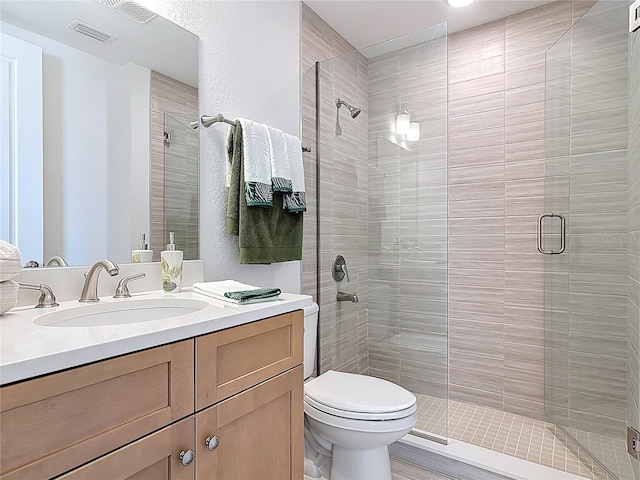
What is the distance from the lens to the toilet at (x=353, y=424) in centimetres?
152

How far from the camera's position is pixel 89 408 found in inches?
27.7

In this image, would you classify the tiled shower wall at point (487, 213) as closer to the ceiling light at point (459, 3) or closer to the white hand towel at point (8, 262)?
the ceiling light at point (459, 3)

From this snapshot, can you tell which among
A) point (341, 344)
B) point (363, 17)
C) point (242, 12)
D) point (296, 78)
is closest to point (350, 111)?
point (296, 78)

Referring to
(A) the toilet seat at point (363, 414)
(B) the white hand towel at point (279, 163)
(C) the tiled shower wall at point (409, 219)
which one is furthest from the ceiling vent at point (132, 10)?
(A) the toilet seat at point (363, 414)

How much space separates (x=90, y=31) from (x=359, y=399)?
5.37ft

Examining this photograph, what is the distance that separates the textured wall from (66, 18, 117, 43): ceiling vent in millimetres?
211

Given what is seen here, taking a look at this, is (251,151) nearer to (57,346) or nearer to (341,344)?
(57,346)

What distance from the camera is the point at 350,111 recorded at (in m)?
2.38

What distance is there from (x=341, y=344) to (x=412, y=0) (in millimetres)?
2015

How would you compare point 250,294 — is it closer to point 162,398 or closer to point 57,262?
point 162,398

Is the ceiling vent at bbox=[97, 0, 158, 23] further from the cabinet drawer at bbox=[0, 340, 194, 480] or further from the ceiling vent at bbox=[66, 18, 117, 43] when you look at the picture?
the cabinet drawer at bbox=[0, 340, 194, 480]

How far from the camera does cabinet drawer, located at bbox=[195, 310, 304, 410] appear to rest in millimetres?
917

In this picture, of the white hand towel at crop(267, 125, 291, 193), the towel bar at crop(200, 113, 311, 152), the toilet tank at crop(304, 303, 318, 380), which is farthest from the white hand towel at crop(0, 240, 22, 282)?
the toilet tank at crop(304, 303, 318, 380)

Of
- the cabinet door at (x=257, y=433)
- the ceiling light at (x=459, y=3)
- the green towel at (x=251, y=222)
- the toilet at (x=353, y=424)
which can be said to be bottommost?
the toilet at (x=353, y=424)
